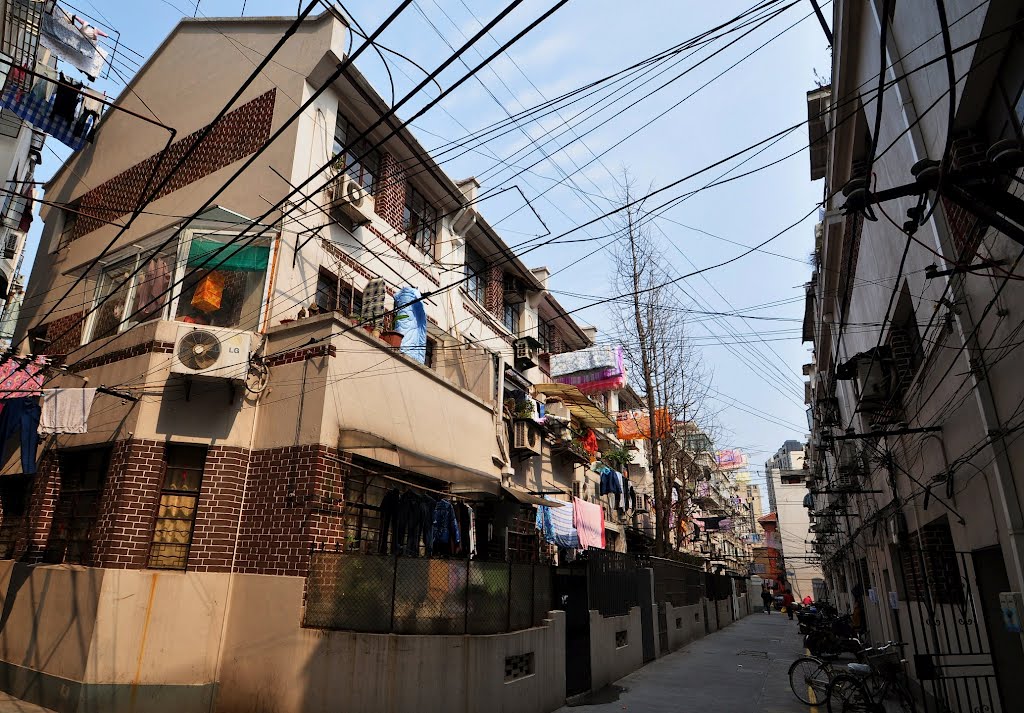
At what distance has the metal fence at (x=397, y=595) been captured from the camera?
9141mm

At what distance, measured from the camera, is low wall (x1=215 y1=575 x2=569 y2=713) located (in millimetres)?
8664

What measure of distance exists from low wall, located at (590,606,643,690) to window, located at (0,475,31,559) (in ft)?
Result: 39.4

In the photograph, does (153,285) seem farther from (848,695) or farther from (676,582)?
(676,582)

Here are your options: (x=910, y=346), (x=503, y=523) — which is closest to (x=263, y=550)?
(x=503, y=523)

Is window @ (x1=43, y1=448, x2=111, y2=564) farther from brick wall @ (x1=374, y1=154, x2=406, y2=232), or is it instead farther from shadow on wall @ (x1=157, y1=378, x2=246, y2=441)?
brick wall @ (x1=374, y1=154, x2=406, y2=232)

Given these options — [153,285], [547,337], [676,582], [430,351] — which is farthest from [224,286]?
[676,582]

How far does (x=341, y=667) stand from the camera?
8773mm

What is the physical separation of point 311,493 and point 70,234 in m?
13.1

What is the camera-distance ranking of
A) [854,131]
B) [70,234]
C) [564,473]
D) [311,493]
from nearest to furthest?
[311,493]
[854,131]
[70,234]
[564,473]

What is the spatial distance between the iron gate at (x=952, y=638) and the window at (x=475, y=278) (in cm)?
1357

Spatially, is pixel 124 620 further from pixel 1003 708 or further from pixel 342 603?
pixel 1003 708

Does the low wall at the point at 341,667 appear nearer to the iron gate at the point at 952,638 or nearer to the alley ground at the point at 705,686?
the alley ground at the point at 705,686

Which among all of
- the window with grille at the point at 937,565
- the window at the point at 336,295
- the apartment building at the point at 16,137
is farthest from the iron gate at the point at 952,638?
the apartment building at the point at 16,137

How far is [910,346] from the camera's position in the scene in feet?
34.2
